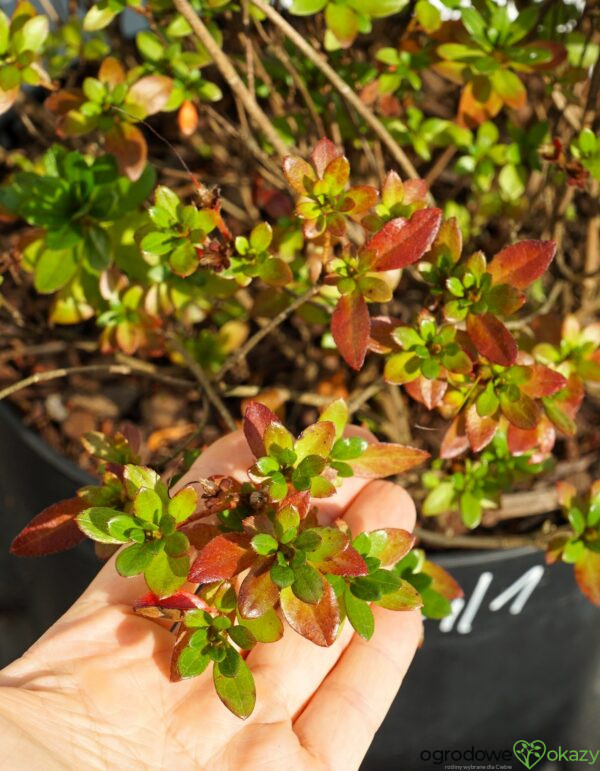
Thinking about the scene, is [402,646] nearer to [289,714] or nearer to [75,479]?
[289,714]

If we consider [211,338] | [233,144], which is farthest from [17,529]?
[233,144]

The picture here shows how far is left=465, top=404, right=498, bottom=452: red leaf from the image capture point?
0.95 meters

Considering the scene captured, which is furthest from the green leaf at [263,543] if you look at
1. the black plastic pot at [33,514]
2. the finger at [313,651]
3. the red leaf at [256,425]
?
the black plastic pot at [33,514]

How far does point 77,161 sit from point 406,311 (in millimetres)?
832

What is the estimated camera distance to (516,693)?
168 cm

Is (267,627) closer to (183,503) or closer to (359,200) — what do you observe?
(183,503)

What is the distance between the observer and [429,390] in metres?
0.93

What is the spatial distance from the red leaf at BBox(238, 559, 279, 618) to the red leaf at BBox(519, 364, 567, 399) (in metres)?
0.35

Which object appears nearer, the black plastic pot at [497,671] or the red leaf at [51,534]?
the red leaf at [51,534]

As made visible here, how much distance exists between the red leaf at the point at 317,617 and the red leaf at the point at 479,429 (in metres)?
0.25

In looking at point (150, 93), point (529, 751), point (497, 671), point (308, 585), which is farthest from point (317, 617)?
point (529, 751)

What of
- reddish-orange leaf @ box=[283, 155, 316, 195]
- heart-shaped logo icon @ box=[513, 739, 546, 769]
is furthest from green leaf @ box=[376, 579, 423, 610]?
heart-shaped logo icon @ box=[513, 739, 546, 769]

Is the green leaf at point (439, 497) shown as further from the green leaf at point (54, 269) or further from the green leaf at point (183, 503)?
the green leaf at point (54, 269)

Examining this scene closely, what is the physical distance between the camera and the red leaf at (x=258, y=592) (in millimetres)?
788
